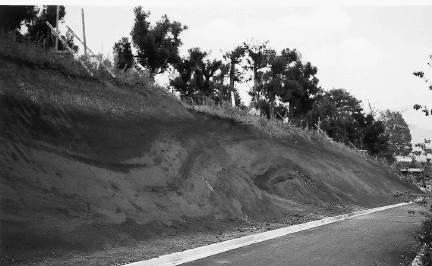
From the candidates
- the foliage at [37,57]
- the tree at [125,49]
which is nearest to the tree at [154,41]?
the tree at [125,49]

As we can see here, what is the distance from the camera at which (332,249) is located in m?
11.8

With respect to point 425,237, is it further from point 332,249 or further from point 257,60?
point 257,60

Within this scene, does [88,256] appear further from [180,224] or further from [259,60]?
[259,60]

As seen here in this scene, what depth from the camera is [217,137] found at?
23.8m

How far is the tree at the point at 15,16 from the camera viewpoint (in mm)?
19538

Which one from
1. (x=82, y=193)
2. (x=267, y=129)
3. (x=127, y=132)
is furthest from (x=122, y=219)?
(x=267, y=129)

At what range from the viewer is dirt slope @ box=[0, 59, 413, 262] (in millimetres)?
11117

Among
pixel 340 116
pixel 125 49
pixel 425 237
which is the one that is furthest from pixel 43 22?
pixel 340 116

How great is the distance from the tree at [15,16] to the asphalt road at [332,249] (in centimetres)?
1437

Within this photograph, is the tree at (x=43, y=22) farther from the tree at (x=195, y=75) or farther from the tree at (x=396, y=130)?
the tree at (x=396, y=130)

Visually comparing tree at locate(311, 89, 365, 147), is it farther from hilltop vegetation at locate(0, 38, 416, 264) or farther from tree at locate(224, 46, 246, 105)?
→ hilltop vegetation at locate(0, 38, 416, 264)

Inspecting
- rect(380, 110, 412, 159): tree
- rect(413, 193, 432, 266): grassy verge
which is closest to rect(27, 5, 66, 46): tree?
rect(413, 193, 432, 266): grassy verge

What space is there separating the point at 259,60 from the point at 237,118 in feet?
81.5

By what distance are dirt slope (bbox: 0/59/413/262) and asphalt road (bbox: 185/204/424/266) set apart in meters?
3.02
